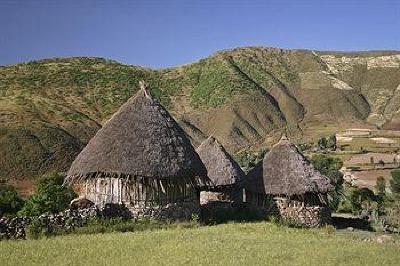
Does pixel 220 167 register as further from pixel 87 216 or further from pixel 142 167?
pixel 87 216

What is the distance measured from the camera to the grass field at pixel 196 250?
1516 centimetres

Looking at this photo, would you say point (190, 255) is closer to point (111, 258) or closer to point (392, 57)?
point (111, 258)

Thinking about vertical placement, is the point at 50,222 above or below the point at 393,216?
above

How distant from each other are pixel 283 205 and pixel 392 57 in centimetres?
13698

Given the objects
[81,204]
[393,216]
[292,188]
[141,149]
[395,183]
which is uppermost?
[141,149]

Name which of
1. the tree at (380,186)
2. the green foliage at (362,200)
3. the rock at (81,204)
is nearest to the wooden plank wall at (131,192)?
the rock at (81,204)

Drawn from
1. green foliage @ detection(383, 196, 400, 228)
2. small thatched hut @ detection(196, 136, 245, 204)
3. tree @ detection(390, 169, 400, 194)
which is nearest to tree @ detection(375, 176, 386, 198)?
tree @ detection(390, 169, 400, 194)

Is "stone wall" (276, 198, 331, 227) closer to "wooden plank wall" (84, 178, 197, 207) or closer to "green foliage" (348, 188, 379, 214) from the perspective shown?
"wooden plank wall" (84, 178, 197, 207)

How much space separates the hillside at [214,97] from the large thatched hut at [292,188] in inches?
1353

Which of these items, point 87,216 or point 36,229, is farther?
point 87,216

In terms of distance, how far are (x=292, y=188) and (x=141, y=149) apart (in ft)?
28.0

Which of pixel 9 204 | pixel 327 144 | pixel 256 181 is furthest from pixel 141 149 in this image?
pixel 327 144

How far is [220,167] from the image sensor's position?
29.3 meters

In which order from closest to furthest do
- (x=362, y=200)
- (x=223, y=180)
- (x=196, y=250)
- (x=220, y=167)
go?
(x=196, y=250) < (x=223, y=180) < (x=220, y=167) < (x=362, y=200)
